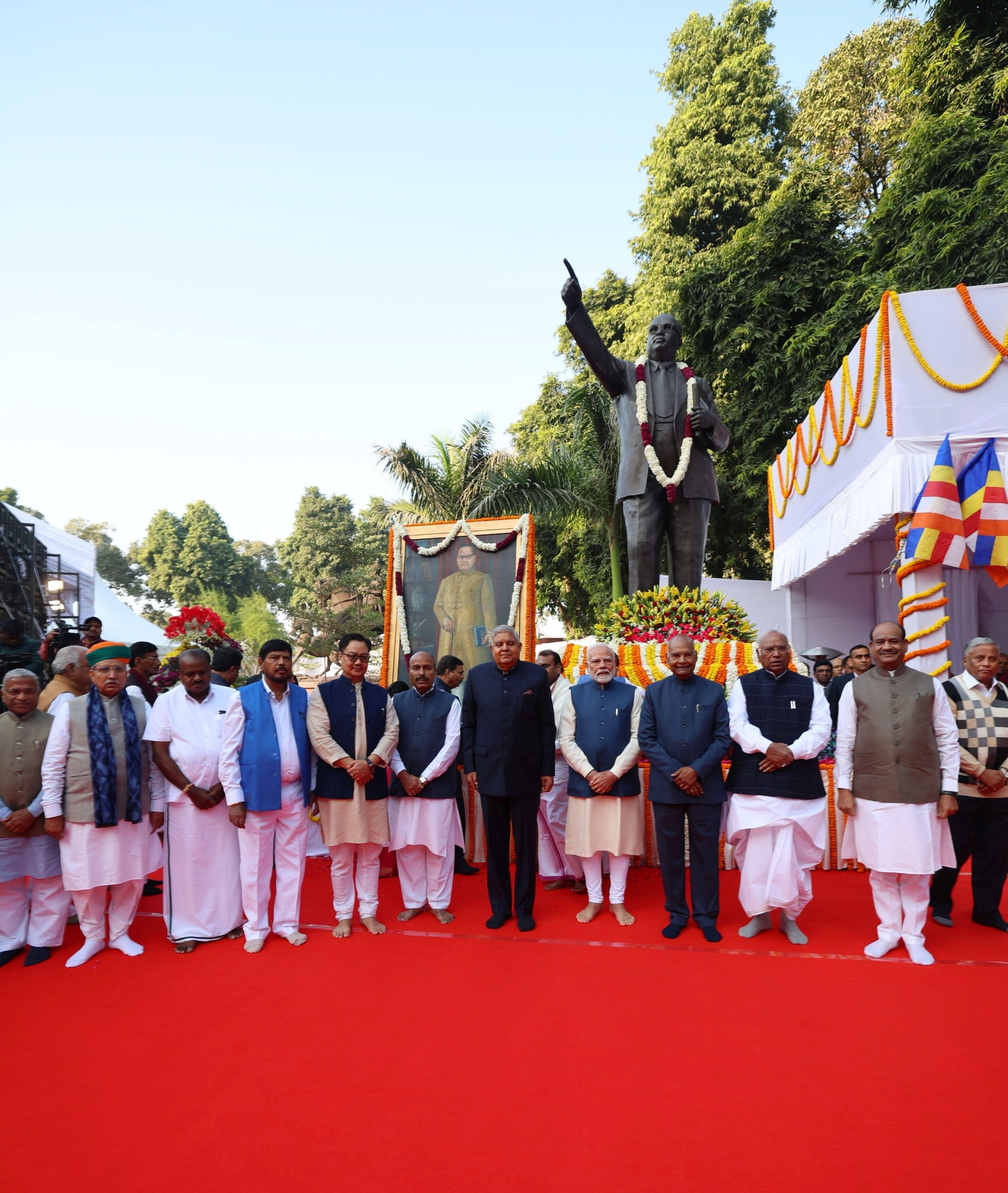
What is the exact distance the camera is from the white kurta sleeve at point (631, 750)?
4844 millimetres

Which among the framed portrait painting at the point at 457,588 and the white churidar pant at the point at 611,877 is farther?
the framed portrait painting at the point at 457,588

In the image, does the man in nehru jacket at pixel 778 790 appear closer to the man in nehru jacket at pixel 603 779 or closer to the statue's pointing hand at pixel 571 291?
the man in nehru jacket at pixel 603 779

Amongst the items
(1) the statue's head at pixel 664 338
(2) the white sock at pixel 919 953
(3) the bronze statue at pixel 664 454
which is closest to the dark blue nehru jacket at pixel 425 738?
(2) the white sock at pixel 919 953

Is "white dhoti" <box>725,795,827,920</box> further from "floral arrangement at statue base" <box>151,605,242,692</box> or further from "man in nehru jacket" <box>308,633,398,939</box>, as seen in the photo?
"floral arrangement at statue base" <box>151,605,242,692</box>

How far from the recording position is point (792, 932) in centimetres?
450

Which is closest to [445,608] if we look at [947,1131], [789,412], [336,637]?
[947,1131]

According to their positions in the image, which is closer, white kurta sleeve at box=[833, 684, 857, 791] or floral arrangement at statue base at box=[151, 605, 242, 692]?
white kurta sleeve at box=[833, 684, 857, 791]

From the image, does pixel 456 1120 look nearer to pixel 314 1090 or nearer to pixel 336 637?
pixel 314 1090

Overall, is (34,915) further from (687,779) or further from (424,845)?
(687,779)

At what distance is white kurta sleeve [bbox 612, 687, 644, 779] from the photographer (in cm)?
484

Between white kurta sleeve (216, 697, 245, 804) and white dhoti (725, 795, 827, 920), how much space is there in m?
2.61

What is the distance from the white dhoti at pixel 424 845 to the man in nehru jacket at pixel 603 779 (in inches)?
27.7

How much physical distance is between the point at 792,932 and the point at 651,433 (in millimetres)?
4382

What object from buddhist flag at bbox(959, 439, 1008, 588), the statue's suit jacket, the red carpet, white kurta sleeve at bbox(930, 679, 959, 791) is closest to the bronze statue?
the statue's suit jacket
